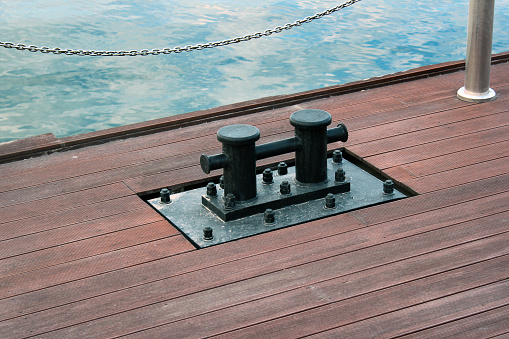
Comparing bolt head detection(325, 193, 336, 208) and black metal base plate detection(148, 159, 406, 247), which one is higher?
bolt head detection(325, 193, 336, 208)

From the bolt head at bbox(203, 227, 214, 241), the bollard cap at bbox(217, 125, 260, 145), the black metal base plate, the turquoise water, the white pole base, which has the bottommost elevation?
the turquoise water

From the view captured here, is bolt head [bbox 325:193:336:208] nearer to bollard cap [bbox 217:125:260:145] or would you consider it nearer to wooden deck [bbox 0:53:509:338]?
wooden deck [bbox 0:53:509:338]

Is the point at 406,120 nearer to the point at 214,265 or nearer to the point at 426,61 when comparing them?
the point at 214,265

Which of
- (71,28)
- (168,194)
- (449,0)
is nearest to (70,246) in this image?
(168,194)

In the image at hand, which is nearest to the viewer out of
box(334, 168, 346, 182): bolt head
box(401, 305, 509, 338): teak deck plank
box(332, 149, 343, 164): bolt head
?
box(401, 305, 509, 338): teak deck plank

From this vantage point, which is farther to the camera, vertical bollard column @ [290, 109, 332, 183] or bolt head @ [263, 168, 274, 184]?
bolt head @ [263, 168, 274, 184]

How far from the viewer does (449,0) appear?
9117mm

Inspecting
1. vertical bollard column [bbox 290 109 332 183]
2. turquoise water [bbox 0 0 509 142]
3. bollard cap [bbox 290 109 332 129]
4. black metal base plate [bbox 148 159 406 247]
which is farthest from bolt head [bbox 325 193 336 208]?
turquoise water [bbox 0 0 509 142]

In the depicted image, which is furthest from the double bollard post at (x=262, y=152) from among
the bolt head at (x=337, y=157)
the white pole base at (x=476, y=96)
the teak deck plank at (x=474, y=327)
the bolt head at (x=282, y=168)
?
the white pole base at (x=476, y=96)

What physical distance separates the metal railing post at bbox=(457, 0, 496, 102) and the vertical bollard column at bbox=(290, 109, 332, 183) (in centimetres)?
140

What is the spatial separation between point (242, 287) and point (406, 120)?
1783 mm

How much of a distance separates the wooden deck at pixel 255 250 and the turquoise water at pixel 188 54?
3007mm

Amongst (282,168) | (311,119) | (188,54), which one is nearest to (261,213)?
(282,168)

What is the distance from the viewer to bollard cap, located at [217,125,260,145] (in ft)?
8.67
